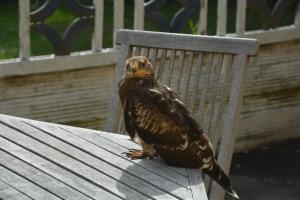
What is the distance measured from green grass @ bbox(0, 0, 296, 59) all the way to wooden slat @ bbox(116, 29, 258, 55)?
245 centimetres

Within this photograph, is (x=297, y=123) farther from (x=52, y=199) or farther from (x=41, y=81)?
(x=52, y=199)

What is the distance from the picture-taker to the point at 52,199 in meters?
2.32

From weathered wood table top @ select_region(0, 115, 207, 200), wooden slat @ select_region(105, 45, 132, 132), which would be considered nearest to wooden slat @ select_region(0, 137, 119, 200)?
weathered wood table top @ select_region(0, 115, 207, 200)

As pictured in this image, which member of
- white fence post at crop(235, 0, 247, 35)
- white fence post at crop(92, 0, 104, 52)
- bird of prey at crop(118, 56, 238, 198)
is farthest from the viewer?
white fence post at crop(235, 0, 247, 35)

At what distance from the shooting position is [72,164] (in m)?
2.62

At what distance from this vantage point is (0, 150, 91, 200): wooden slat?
2.37m

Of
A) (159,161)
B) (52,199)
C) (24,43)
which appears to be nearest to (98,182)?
(52,199)

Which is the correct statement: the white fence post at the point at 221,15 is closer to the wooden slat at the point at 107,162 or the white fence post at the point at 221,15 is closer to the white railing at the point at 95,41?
the white railing at the point at 95,41

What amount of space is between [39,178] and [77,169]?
0.15 meters

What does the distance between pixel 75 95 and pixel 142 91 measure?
2.13m

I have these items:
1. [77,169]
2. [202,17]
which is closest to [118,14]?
[202,17]

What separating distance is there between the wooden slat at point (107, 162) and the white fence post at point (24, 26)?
1787mm

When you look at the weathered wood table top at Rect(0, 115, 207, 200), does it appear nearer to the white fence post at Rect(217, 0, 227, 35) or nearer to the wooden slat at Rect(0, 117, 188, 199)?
the wooden slat at Rect(0, 117, 188, 199)

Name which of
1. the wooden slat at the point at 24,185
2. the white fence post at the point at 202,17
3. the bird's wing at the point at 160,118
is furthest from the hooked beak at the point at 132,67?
the white fence post at the point at 202,17
